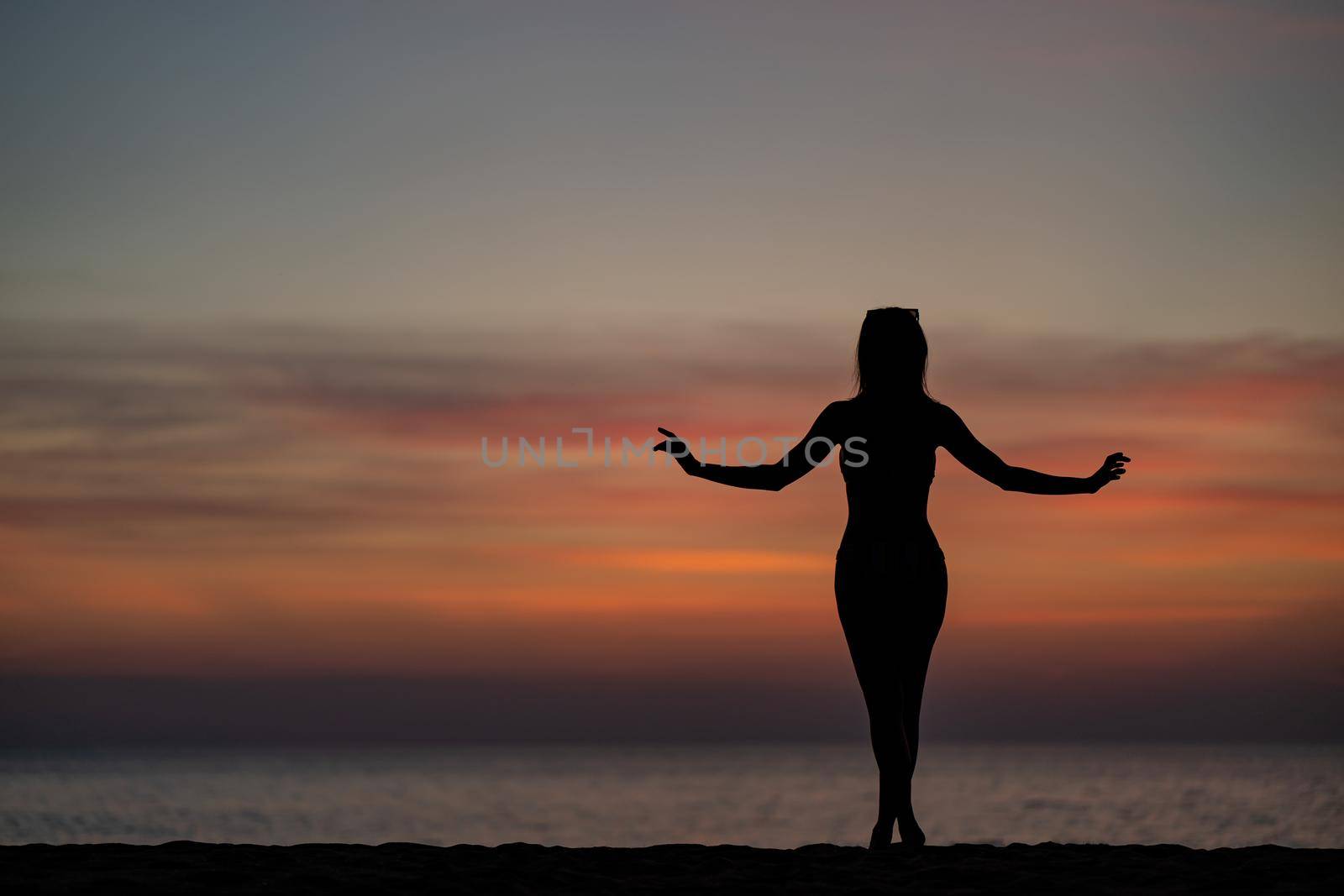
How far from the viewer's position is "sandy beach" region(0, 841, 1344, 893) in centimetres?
595

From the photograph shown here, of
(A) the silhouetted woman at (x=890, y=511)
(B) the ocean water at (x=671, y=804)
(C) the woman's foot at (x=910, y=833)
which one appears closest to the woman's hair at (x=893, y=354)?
(A) the silhouetted woman at (x=890, y=511)

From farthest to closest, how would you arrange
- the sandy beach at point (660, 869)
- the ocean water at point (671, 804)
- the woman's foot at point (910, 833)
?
the ocean water at point (671, 804)
the woman's foot at point (910, 833)
the sandy beach at point (660, 869)

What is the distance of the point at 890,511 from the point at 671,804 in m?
41.3

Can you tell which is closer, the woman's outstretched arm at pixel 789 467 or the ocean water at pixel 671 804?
the woman's outstretched arm at pixel 789 467

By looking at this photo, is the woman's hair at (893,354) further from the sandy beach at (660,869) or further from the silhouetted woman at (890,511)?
the sandy beach at (660,869)

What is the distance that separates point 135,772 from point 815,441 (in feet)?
276

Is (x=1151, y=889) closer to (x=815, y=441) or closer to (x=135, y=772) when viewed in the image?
(x=815, y=441)

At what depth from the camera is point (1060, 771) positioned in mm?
74250

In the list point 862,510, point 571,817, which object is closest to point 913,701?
point 862,510

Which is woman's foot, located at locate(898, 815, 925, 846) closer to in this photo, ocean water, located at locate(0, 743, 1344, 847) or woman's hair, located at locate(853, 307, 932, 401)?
woman's hair, located at locate(853, 307, 932, 401)

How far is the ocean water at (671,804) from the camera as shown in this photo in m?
32.9

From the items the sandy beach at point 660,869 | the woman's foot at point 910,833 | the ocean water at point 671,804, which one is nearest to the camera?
the sandy beach at point 660,869

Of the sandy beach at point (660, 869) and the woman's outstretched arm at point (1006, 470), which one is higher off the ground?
the woman's outstretched arm at point (1006, 470)

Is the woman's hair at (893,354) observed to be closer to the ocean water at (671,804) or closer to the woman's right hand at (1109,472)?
the woman's right hand at (1109,472)
